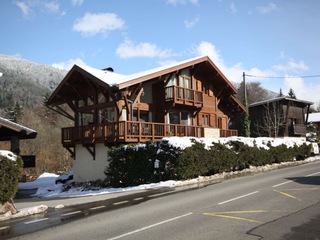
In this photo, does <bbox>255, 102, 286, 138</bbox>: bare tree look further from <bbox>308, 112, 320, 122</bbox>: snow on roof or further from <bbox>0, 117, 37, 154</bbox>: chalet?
<bbox>0, 117, 37, 154</bbox>: chalet

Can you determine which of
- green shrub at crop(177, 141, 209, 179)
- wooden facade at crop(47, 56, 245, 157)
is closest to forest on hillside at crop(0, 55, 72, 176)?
wooden facade at crop(47, 56, 245, 157)

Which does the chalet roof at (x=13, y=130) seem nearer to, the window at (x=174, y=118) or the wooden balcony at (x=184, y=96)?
the wooden balcony at (x=184, y=96)

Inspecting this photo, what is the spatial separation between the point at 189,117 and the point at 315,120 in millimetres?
48994

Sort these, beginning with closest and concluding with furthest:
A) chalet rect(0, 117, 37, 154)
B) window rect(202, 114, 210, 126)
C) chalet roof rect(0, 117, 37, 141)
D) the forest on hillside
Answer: chalet roof rect(0, 117, 37, 141) → chalet rect(0, 117, 37, 154) → window rect(202, 114, 210, 126) → the forest on hillside

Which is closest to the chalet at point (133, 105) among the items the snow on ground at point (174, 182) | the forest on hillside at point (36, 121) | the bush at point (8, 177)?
the snow on ground at point (174, 182)

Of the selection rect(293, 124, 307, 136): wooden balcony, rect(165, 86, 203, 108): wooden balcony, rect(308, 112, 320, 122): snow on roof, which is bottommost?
rect(293, 124, 307, 136): wooden balcony

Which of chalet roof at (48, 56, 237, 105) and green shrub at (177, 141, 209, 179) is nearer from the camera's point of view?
green shrub at (177, 141, 209, 179)

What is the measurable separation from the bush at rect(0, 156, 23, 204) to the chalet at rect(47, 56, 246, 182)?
11011 millimetres

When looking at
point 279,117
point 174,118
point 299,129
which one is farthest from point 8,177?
point 299,129

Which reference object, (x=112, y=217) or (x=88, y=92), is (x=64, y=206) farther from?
(x=88, y=92)

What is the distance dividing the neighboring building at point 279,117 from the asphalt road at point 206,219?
3530cm

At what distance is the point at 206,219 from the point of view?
841 centimetres

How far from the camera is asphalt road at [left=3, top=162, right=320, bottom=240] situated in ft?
23.4

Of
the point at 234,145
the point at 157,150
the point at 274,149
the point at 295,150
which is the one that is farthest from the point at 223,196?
the point at 295,150
